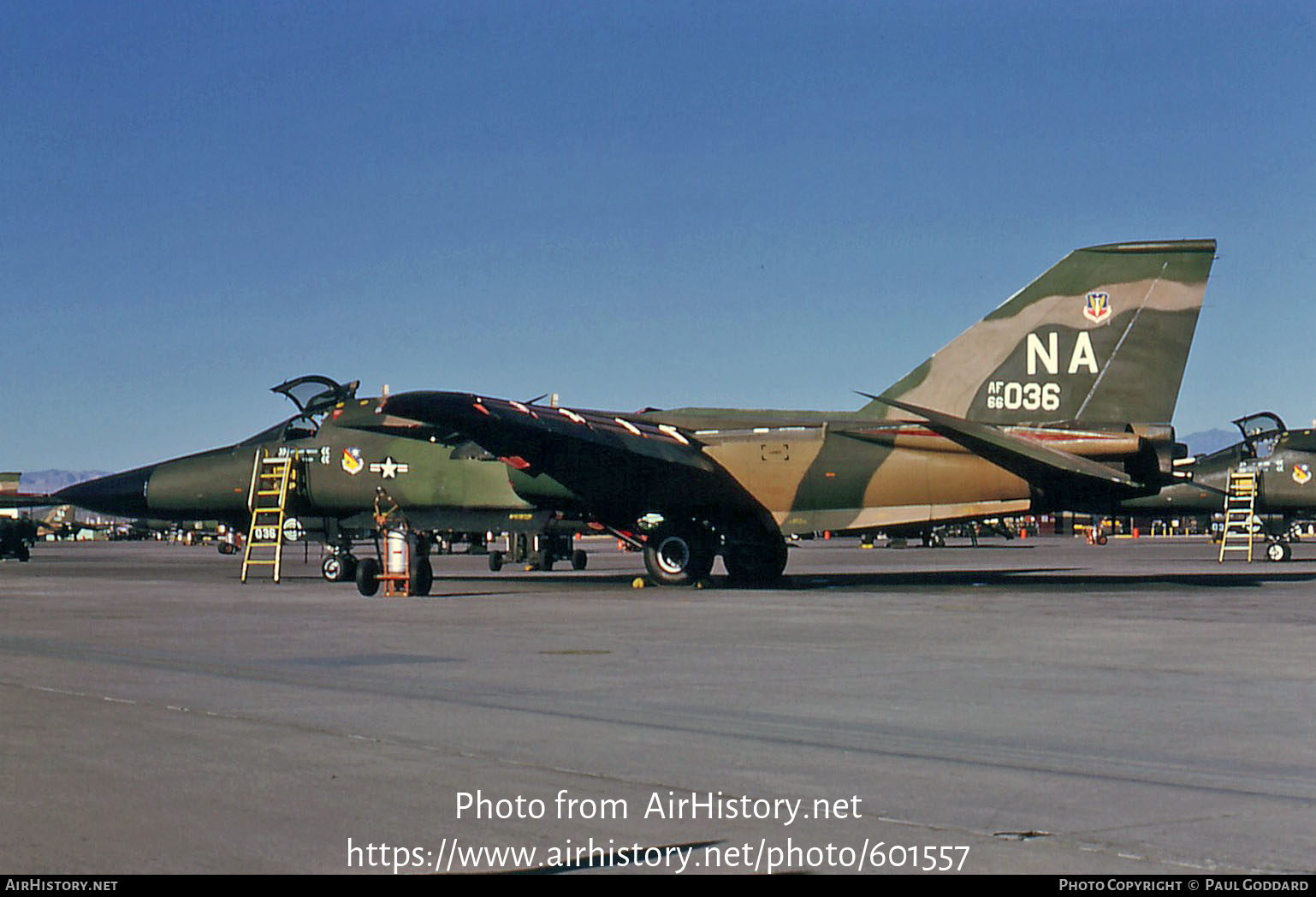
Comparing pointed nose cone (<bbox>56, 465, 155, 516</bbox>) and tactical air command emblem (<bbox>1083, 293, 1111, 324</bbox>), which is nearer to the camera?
tactical air command emblem (<bbox>1083, 293, 1111, 324</bbox>)

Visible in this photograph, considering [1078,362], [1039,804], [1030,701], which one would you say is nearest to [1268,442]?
[1078,362]

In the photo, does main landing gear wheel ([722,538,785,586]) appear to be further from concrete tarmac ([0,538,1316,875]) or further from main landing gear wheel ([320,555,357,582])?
main landing gear wheel ([320,555,357,582])

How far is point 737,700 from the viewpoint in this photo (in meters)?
9.23

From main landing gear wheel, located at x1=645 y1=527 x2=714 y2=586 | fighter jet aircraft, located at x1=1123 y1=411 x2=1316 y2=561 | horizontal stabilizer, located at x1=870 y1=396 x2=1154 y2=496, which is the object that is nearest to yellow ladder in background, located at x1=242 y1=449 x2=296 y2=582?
main landing gear wheel, located at x1=645 y1=527 x2=714 y2=586

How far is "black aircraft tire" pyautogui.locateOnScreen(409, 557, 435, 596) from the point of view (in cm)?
2148

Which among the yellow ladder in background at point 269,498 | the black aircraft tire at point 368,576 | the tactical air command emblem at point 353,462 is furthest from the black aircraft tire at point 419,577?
the yellow ladder in background at point 269,498

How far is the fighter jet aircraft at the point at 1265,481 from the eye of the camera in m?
35.7

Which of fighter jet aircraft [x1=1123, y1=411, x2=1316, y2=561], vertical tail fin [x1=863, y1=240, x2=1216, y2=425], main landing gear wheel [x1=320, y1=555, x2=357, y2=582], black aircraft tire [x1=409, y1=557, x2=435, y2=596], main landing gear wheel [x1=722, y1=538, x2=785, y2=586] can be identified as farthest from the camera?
fighter jet aircraft [x1=1123, y1=411, x2=1316, y2=561]

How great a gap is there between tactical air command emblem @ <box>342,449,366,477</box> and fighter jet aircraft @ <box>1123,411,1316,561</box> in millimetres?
18862

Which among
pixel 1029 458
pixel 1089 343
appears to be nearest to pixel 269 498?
pixel 1029 458

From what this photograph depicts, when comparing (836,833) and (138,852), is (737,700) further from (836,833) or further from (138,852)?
(138,852)

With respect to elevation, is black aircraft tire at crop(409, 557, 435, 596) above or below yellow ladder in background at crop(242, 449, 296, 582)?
below

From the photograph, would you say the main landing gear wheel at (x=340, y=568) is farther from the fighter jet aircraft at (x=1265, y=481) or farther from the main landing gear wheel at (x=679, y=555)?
the fighter jet aircraft at (x=1265, y=481)

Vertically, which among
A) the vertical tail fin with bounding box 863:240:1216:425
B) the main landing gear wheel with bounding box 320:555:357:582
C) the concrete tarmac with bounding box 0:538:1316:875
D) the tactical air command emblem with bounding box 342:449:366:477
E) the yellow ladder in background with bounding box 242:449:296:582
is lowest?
the concrete tarmac with bounding box 0:538:1316:875
